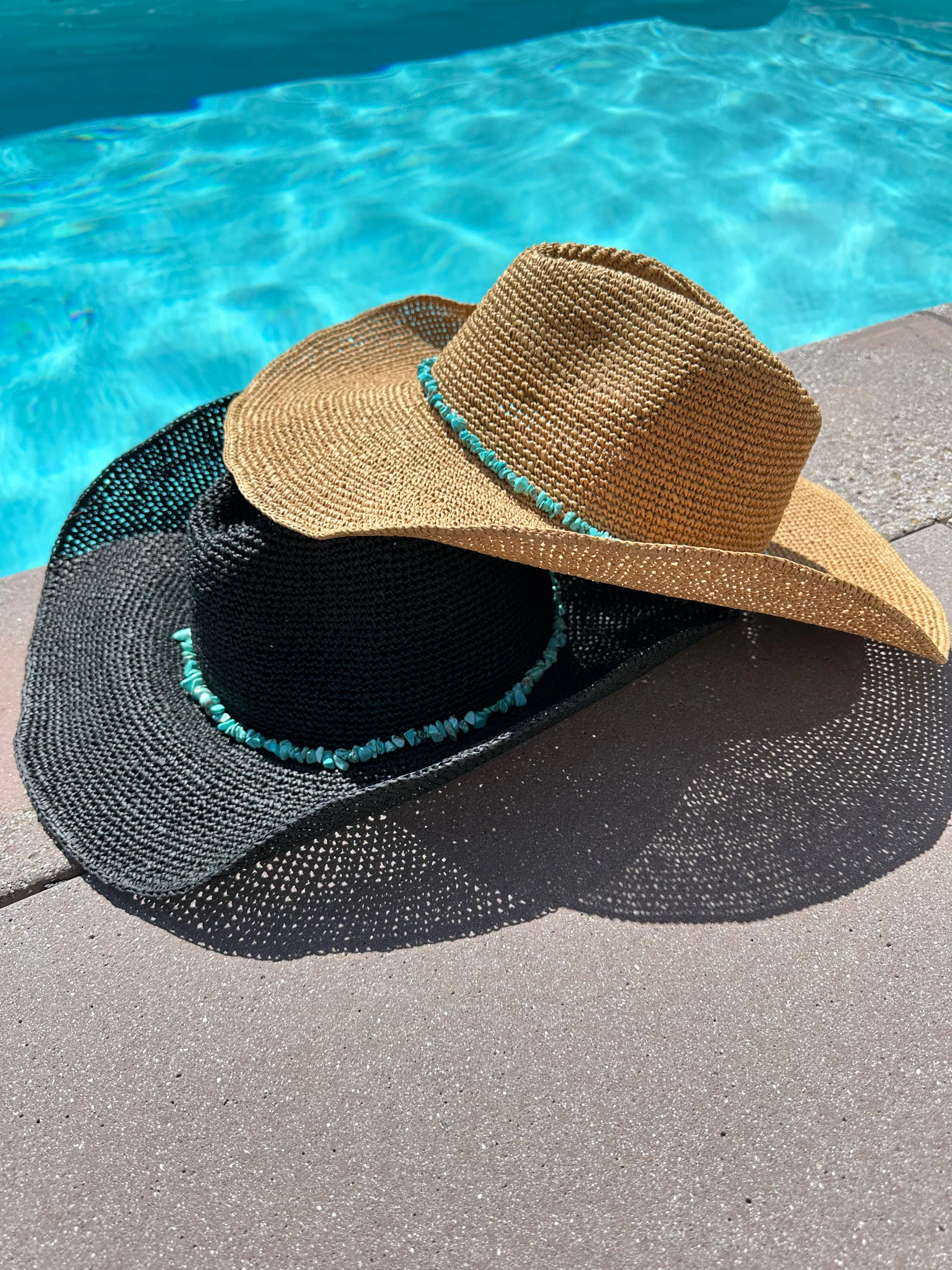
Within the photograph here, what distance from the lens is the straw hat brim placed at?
128cm

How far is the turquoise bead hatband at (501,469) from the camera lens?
136 centimetres

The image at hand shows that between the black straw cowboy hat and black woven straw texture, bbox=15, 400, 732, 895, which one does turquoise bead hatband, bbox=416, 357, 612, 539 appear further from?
black woven straw texture, bbox=15, 400, 732, 895

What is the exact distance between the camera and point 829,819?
5.01 ft

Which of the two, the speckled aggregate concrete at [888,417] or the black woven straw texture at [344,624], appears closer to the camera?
the black woven straw texture at [344,624]

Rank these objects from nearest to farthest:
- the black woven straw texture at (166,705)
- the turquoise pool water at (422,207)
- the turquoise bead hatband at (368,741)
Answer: the black woven straw texture at (166,705) < the turquoise bead hatband at (368,741) < the turquoise pool water at (422,207)

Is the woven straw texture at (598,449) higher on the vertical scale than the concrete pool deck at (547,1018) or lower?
higher

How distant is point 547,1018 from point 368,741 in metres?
0.49

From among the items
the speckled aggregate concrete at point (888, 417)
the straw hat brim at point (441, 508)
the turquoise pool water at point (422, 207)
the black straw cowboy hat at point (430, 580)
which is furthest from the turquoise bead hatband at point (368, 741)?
the turquoise pool water at point (422, 207)

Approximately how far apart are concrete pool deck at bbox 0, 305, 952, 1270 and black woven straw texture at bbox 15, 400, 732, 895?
0.31 feet

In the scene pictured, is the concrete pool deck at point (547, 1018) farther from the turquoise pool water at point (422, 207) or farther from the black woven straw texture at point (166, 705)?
the turquoise pool water at point (422, 207)

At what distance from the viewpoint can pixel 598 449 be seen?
136cm

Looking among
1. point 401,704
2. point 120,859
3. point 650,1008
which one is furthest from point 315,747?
point 650,1008

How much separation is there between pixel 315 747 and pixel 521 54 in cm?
542

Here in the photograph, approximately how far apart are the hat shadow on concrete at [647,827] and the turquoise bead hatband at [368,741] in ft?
0.33
